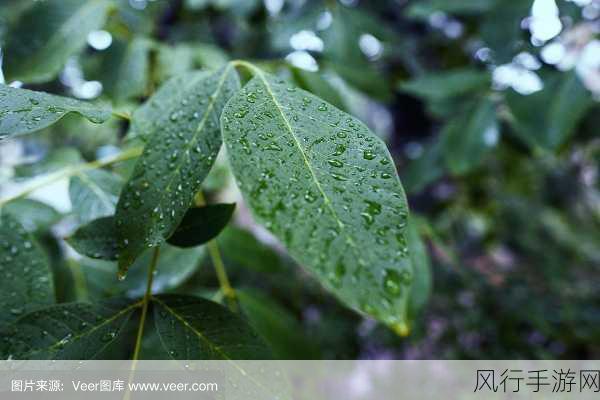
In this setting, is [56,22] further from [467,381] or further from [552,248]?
[552,248]

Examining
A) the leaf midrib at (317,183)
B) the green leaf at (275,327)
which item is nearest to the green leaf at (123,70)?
the green leaf at (275,327)

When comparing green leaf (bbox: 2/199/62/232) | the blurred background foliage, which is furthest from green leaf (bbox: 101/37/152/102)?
green leaf (bbox: 2/199/62/232)

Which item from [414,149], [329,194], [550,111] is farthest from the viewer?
[414,149]

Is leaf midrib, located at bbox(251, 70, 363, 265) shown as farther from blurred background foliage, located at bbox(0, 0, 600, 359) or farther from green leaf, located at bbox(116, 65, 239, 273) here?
blurred background foliage, located at bbox(0, 0, 600, 359)

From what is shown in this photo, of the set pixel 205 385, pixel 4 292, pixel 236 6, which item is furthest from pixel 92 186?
pixel 236 6

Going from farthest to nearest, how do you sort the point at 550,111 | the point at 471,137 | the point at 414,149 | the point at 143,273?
the point at 414,149
the point at 471,137
the point at 550,111
the point at 143,273

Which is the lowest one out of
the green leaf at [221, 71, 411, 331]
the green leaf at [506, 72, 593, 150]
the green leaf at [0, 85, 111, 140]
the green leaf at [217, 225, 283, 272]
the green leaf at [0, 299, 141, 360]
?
the green leaf at [0, 299, 141, 360]

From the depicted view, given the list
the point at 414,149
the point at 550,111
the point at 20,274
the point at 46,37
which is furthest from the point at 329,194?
the point at 414,149

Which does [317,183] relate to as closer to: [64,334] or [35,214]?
[64,334]
